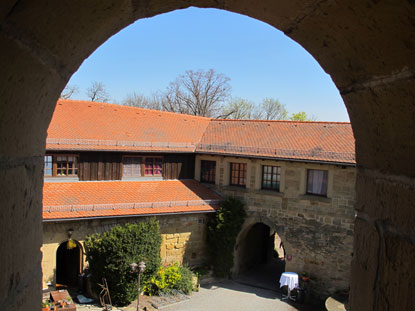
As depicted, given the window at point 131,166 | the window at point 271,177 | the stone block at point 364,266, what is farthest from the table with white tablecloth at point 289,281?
the stone block at point 364,266

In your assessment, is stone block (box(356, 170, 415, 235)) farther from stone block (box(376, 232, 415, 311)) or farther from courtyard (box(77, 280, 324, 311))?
courtyard (box(77, 280, 324, 311))

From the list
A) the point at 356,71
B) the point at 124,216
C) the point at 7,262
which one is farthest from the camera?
the point at 124,216

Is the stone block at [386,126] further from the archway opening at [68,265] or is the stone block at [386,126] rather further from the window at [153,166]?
the window at [153,166]

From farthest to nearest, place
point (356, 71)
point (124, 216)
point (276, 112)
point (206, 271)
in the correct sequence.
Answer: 1. point (276, 112)
2. point (206, 271)
3. point (124, 216)
4. point (356, 71)

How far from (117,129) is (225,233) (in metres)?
6.63

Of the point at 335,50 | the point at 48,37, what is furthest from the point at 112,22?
the point at 335,50

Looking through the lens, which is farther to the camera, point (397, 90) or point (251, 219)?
point (251, 219)

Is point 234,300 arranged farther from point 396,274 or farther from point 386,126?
point 386,126

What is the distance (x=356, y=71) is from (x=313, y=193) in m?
13.8

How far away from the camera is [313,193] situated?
47.9 ft

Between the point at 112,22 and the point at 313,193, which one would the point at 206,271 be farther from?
the point at 112,22

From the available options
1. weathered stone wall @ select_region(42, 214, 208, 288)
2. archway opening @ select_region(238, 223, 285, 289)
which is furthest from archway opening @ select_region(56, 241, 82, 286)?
archway opening @ select_region(238, 223, 285, 289)

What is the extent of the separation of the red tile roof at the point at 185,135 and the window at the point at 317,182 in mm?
655

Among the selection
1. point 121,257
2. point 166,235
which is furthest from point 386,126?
point 166,235
